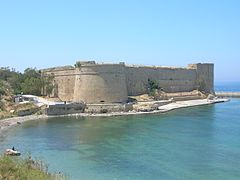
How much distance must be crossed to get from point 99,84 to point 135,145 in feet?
51.6

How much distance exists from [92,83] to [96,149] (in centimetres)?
1657

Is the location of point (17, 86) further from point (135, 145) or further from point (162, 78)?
point (135, 145)

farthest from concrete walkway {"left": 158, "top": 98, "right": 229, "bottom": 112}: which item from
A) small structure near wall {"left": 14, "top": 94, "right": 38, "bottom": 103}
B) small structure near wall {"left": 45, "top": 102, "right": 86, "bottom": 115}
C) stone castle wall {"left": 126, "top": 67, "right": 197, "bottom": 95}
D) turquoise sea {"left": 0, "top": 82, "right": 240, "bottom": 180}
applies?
small structure near wall {"left": 14, "top": 94, "right": 38, "bottom": 103}

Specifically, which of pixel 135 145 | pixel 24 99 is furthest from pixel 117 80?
pixel 135 145

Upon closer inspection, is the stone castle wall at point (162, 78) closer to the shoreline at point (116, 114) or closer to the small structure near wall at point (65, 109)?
the shoreline at point (116, 114)

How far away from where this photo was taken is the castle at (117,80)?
35.1 meters

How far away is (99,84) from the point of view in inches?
1379

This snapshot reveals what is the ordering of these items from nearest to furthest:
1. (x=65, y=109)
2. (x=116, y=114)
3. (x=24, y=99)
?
1. (x=116, y=114)
2. (x=65, y=109)
3. (x=24, y=99)

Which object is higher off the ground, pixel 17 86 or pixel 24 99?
pixel 17 86

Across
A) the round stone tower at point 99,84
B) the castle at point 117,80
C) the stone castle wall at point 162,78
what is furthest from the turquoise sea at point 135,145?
the stone castle wall at point 162,78

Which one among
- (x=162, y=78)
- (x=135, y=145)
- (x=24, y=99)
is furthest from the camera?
(x=162, y=78)

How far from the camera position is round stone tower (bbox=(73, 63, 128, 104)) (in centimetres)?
3480

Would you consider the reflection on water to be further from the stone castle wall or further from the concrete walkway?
the stone castle wall

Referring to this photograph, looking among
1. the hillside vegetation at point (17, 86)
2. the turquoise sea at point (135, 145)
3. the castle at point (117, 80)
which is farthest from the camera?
the castle at point (117, 80)
